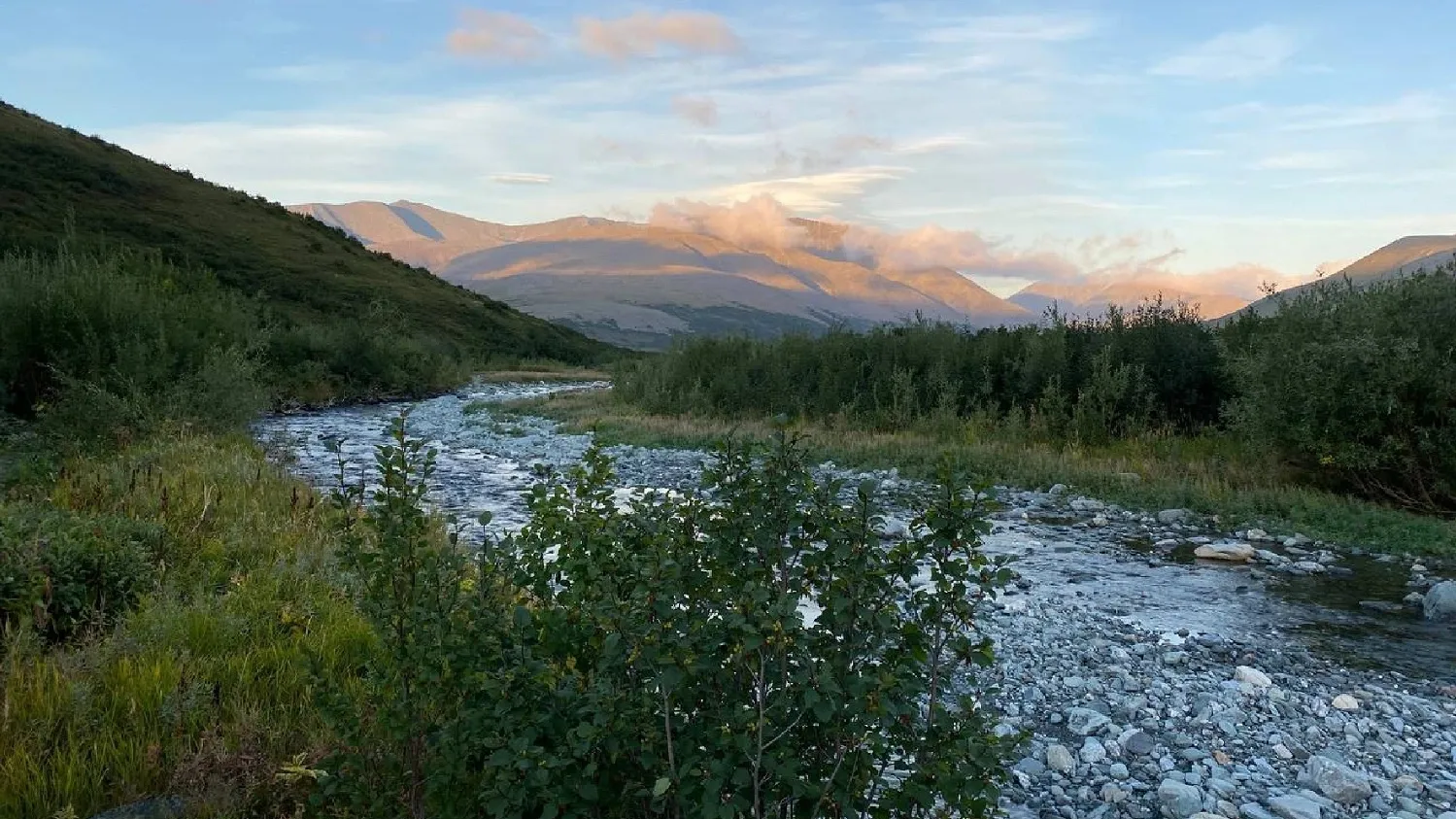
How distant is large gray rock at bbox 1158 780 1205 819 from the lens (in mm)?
4789

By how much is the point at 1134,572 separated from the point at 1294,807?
5.19m

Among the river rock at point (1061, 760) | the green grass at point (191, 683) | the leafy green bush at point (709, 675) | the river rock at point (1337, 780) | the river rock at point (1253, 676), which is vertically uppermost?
the leafy green bush at point (709, 675)

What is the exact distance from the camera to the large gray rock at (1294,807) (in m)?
4.72

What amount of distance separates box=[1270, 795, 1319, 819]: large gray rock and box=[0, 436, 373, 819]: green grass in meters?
4.94

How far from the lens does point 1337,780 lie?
500 cm

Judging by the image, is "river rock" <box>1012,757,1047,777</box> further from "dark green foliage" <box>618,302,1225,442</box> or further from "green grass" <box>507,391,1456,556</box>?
"dark green foliage" <box>618,302,1225,442</box>

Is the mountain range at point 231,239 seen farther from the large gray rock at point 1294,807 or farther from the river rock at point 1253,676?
the large gray rock at point 1294,807

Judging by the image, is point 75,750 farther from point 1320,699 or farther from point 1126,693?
point 1320,699

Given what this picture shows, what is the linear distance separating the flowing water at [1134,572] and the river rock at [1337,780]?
7.31 feet

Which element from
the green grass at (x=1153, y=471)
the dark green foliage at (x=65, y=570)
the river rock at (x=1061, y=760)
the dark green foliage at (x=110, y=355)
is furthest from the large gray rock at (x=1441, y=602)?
the dark green foliage at (x=110, y=355)

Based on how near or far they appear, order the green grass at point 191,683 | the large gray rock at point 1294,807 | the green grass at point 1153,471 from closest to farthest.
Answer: the green grass at point 191,683, the large gray rock at point 1294,807, the green grass at point 1153,471

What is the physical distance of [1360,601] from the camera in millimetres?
8555

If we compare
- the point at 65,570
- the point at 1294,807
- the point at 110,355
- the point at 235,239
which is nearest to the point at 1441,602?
the point at 1294,807

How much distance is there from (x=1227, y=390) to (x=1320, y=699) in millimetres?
12813
